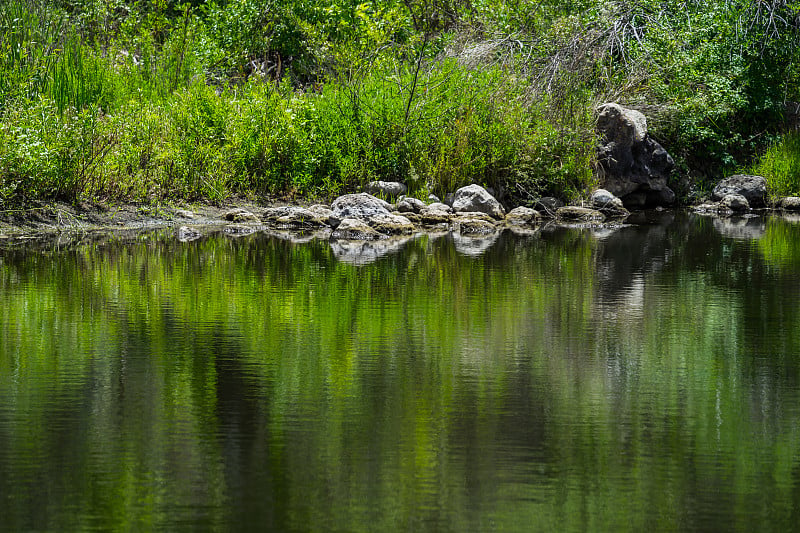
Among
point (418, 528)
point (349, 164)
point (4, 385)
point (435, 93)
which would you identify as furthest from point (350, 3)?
point (418, 528)

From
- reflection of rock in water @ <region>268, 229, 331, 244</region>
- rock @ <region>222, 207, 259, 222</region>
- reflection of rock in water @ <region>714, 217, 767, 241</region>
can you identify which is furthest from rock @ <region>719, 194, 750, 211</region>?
rock @ <region>222, 207, 259, 222</region>

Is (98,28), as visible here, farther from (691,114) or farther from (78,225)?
(691,114)

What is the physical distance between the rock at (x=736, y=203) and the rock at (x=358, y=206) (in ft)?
27.1

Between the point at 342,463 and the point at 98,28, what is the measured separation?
2121 cm

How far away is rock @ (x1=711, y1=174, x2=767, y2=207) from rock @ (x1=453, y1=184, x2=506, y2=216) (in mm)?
6536

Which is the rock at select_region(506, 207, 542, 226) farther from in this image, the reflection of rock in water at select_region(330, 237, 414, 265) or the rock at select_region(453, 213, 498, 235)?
the reflection of rock in water at select_region(330, 237, 414, 265)

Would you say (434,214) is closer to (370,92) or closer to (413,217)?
(413,217)

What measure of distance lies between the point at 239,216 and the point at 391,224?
2429 millimetres

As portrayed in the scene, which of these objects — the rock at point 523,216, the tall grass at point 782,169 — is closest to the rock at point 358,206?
the rock at point 523,216

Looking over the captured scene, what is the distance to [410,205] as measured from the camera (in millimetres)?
17844

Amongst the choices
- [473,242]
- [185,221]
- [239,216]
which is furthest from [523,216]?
[185,221]

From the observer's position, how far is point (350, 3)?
2380 cm

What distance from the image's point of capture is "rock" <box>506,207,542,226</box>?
1842cm

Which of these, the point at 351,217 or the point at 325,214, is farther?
the point at 325,214
